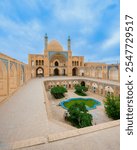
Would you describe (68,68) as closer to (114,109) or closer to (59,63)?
(59,63)

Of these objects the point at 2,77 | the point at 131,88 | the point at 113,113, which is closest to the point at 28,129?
the point at 131,88

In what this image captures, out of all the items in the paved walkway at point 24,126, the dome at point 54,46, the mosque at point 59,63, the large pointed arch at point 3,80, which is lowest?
the paved walkway at point 24,126

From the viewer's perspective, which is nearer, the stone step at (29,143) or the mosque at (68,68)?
→ the stone step at (29,143)

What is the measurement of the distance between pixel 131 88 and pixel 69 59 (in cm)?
2238

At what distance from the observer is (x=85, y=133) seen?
2.74 meters

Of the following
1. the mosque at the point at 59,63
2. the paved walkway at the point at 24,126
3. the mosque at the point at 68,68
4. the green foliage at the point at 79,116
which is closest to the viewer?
the paved walkway at the point at 24,126

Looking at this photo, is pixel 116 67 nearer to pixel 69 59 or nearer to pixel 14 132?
pixel 69 59

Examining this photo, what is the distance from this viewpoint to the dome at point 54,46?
79.9 ft

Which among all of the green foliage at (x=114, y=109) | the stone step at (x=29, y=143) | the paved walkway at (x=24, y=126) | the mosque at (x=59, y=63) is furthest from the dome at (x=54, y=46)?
the stone step at (x=29, y=143)

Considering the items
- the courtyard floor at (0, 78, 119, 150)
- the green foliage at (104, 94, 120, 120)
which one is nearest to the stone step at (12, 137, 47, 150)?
the courtyard floor at (0, 78, 119, 150)

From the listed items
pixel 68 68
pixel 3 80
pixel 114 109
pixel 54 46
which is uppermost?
pixel 54 46

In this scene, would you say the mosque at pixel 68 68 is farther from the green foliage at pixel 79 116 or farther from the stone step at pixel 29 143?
the stone step at pixel 29 143

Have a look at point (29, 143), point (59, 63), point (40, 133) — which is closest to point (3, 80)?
point (40, 133)

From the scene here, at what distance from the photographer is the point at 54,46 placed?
81.3 ft
